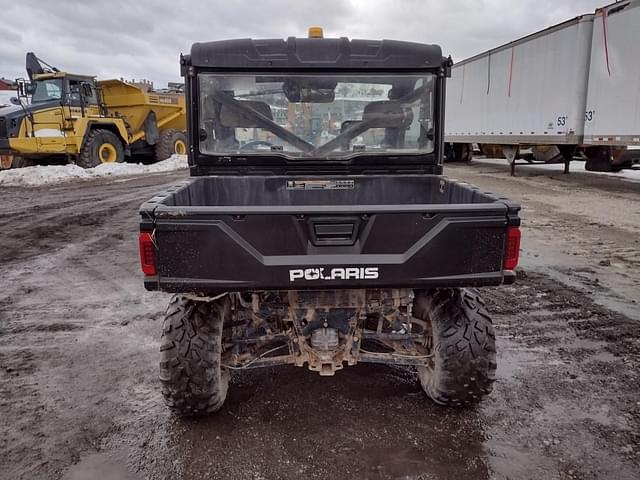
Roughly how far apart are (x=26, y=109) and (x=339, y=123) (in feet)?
43.2

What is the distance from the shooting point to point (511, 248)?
8.10 ft

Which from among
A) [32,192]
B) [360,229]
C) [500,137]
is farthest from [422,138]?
[500,137]

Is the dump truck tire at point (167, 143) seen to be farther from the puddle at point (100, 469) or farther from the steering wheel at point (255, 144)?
the puddle at point (100, 469)

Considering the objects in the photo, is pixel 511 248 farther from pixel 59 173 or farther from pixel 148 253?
pixel 59 173

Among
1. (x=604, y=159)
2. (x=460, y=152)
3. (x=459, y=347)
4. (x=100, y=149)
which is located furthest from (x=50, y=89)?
(x=460, y=152)

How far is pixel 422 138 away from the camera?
4035mm

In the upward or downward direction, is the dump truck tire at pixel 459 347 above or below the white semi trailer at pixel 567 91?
below

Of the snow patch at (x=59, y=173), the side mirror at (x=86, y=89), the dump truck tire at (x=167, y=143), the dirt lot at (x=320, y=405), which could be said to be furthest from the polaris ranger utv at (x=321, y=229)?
the dump truck tire at (x=167, y=143)

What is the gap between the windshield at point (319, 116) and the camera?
3.93m

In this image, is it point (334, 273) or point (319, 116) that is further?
point (319, 116)

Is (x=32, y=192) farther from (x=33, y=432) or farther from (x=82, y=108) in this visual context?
(x=33, y=432)

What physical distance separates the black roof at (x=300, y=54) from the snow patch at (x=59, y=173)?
462 inches

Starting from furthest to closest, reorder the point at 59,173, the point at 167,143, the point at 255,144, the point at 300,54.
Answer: the point at 167,143 → the point at 59,173 → the point at 255,144 → the point at 300,54

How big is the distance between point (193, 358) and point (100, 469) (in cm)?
70
